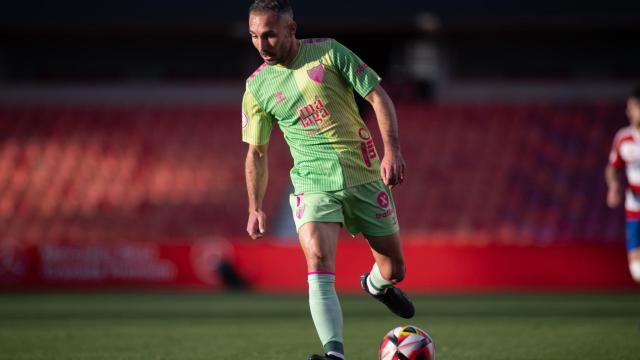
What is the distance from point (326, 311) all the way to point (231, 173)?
14.8 meters

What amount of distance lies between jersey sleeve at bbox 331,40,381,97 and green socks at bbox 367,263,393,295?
144cm

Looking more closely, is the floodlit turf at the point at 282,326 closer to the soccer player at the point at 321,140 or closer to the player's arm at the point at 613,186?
the player's arm at the point at 613,186

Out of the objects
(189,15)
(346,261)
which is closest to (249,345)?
(346,261)

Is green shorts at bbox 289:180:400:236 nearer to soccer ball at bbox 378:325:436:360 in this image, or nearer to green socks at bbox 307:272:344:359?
green socks at bbox 307:272:344:359

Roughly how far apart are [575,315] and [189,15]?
1338 cm

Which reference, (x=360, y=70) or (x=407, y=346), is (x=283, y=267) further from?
(x=360, y=70)

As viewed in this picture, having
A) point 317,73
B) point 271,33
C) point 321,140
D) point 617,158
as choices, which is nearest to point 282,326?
point 617,158

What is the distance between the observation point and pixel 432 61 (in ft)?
76.4

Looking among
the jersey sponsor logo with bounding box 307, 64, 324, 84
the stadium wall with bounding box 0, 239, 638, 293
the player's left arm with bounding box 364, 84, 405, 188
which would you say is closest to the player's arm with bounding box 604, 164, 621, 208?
the player's left arm with bounding box 364, 84, 405, 188

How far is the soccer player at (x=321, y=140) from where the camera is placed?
5453mm

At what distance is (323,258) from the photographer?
5.46m

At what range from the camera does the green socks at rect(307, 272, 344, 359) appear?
5340mm

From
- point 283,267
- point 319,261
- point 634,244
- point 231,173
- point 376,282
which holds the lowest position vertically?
point 283,267

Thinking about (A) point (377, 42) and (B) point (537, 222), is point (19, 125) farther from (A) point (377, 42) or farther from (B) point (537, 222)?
(B) point (537, 222)
